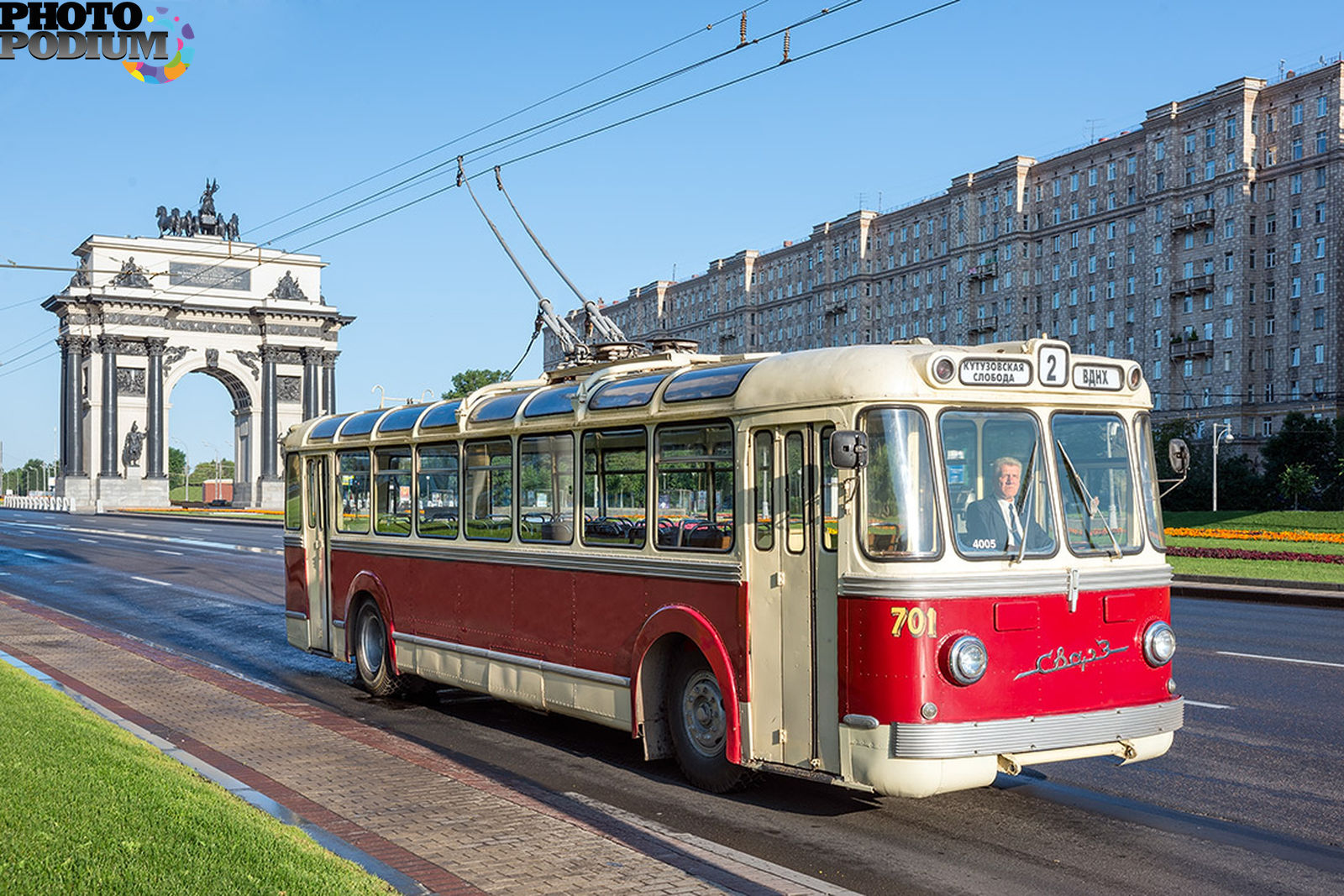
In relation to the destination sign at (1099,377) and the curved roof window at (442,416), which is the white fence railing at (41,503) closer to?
the curved roof window at (442,416)

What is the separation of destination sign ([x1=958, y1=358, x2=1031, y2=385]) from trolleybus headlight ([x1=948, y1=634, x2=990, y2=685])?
1.50 metres

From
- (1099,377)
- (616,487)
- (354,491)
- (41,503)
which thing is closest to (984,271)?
(41,503)

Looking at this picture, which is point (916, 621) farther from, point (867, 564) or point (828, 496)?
point (828, 496)

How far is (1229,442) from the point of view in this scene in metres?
93.2

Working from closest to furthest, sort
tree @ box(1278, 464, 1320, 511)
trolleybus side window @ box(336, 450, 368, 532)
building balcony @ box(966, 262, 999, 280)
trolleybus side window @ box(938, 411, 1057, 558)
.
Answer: trolleybus side window @ box(938, 411, 1057, 558)
trolleybus side window @ box(336, 450, 368, 532)
tree @ box(1278, 464, 1320, 511)
building balcony @ box(966, 262, 999, 280)

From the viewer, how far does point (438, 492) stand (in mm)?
12438

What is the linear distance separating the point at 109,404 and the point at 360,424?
9426cm

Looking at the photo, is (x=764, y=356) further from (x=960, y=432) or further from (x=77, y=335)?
(x=77, y=335)

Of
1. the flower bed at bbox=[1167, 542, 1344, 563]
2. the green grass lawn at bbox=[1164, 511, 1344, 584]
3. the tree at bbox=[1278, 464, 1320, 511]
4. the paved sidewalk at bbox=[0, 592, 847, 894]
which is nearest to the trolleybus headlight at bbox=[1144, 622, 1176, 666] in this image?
the paved sidewalk at bbox=[0, 592, 847, 894]

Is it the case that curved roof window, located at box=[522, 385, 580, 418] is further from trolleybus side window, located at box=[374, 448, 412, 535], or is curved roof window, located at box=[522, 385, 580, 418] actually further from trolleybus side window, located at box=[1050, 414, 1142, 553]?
trolleybus side window, located at box=[1050, 414, 1142, 553]

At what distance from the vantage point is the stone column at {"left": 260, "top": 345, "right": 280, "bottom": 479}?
106 m

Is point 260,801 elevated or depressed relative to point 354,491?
depressed

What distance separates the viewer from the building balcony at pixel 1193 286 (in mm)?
95625

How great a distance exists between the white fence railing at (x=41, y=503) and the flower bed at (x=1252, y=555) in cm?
8518
